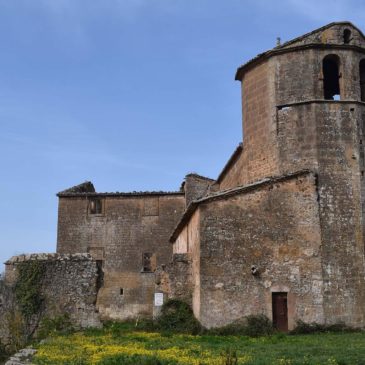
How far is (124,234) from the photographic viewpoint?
3244 cm

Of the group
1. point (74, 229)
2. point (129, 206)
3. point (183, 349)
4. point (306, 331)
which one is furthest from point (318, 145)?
point (74, 229)

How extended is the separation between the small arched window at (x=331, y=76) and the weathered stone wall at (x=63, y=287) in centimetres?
1169

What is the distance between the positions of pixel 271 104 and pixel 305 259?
6084 millimetres

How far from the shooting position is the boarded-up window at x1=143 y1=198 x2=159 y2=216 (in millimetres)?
32625

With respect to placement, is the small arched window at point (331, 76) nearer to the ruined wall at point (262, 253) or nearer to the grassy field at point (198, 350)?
the ruined wall at point (262, 253)

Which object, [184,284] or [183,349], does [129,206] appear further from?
[183,349]

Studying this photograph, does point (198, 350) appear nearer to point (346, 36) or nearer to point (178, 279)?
point (178, 279)

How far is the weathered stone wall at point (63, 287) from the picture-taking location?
19.7m

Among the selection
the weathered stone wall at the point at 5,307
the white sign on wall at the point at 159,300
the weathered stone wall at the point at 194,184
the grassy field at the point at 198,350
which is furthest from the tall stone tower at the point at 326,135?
the weathered stone wall at the point at 5,307

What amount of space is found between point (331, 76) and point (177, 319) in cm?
1158

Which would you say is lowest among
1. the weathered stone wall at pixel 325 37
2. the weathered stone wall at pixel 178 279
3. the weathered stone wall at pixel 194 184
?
the weathered stone wall at pixel 178 279

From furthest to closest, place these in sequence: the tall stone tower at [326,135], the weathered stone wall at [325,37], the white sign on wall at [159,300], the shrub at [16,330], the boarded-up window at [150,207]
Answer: the boarded-up window at [150,207] → the weathered stone wall at [325,37] → the white sign on wall at [159,300] → the tall stone tower at [326,135] → the shrub at [16,330]

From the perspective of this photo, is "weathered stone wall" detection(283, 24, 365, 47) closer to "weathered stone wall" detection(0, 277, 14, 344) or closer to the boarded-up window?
"weathered stone wall" detection(0, 277, 14, 344)

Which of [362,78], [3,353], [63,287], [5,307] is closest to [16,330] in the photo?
[5,307]
